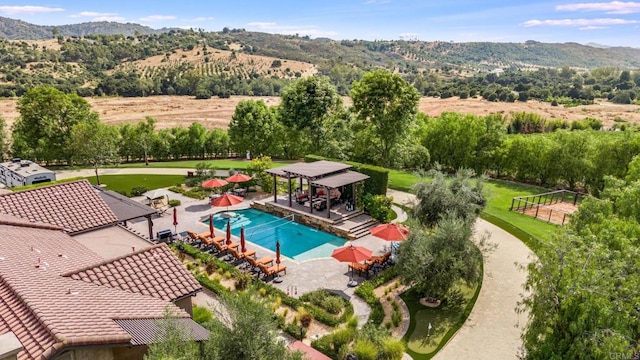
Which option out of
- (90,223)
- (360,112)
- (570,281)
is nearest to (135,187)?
(90,223)

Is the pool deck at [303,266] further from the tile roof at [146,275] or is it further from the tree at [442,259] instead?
the tile roof at [146,275]

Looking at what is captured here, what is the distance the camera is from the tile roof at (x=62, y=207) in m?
18.1

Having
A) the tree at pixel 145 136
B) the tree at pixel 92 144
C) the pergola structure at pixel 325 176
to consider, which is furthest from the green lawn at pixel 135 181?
the pergola structure at pixel 325 176

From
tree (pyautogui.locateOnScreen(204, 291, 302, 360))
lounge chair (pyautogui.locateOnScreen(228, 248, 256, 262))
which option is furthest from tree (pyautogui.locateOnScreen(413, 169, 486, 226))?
tree (pyautogui.locateOnScreen(204, 291, 302, 360))

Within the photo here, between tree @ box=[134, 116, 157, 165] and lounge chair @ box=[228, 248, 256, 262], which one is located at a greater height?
tree @ box=[134, 116, 157, 165]

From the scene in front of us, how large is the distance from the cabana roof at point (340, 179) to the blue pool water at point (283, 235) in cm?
348

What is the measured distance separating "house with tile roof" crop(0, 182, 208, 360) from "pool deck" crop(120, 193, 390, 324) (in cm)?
846

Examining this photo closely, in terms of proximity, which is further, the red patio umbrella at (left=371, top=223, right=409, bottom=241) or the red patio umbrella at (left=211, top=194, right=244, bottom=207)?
the red patio umbrella at (left=211, top=194, right=244, bottom=207)

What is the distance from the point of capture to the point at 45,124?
47.7 meters

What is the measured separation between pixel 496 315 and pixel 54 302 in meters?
17.2

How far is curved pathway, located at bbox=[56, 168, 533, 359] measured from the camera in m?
16.2

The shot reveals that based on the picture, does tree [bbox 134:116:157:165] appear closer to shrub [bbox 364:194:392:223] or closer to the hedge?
the hedge

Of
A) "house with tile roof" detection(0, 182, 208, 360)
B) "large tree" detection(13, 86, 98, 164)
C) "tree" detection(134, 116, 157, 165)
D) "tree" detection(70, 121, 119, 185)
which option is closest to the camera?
"house with tile roof" detection(0, 182, 208, 360)

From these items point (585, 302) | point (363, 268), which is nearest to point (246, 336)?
point (585, 302)
